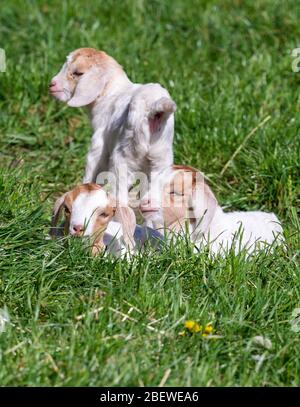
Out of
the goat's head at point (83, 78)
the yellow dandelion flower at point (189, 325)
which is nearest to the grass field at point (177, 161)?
the yellow dandelion flower at point (189, 325)

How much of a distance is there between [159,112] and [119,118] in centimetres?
38

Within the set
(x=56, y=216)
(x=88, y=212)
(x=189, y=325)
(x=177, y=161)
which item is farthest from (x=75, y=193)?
(x=177, y=161)

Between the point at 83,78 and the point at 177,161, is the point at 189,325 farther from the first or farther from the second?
the point at 177,161

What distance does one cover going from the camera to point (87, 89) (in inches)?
242

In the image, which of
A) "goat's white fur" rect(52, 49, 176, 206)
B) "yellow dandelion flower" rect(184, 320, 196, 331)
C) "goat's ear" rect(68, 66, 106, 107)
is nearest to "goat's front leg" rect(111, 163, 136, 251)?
"goat's white fur" rect(52, 49, 176, 206)

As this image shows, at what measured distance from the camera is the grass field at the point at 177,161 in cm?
445

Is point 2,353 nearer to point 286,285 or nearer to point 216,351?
point 216,351

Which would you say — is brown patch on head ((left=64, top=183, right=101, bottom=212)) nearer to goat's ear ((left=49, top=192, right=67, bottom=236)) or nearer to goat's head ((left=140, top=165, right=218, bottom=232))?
goat's ear ((left=49, top=192, right=67, bottom=236))

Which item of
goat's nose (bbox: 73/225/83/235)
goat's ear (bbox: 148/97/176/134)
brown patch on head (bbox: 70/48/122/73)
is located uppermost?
brown patch on head (bbox: 70/48/122/73)

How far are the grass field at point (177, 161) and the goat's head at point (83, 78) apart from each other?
23.5 inches

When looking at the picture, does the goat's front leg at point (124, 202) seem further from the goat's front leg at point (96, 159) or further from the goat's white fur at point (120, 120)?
the goat's front leg at point (96, 159)

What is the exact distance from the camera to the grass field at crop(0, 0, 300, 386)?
4449mm

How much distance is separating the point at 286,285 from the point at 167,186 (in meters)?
0.98

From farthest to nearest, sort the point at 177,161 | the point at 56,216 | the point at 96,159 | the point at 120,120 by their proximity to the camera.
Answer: the point at 177,161, the point at 96,159, the point at 120,120, the point at 56,216
